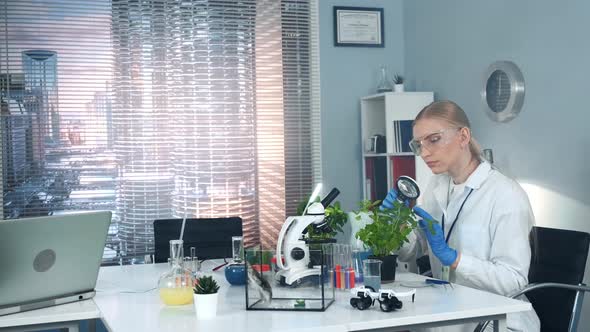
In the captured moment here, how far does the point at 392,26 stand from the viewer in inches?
192

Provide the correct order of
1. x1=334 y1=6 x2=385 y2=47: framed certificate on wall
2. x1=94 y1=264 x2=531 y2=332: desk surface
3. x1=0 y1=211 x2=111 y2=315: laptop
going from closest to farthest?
x1=94 y1=264 x2=531 y2=332: desk surface, x1=0 y1=211 x2=111 y2=315: laptop, x1=334 y1=6 x2=385 y2=47: framed certificate on wall

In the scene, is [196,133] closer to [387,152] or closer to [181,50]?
[181,50]

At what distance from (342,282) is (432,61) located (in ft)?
8.52

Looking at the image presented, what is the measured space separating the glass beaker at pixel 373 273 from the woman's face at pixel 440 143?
2.12 feet

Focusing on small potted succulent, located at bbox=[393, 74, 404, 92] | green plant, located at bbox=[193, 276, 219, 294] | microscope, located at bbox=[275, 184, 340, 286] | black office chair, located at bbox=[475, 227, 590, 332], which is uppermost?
small potted succulent, located at bbox=[393, 74, 404, 92]

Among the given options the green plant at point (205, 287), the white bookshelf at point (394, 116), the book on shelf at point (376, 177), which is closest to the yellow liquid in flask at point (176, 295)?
A: the green plant at point (205, 287)

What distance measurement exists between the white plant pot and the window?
2555 millimetres

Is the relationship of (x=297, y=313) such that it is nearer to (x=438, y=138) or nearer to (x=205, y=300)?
(x=205, y=300)

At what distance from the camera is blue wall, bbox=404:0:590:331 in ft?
10.4

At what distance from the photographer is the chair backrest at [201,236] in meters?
3.39

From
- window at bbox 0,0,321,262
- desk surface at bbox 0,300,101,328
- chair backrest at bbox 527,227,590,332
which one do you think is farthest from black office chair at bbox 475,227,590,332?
window at bbox 0,0,321,262

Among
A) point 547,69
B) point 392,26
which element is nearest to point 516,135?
point 547,69

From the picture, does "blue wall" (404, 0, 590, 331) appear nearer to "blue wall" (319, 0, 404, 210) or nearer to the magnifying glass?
"blue wall" (319, 0, 404, 210)

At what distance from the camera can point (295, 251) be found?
2.16 metres
